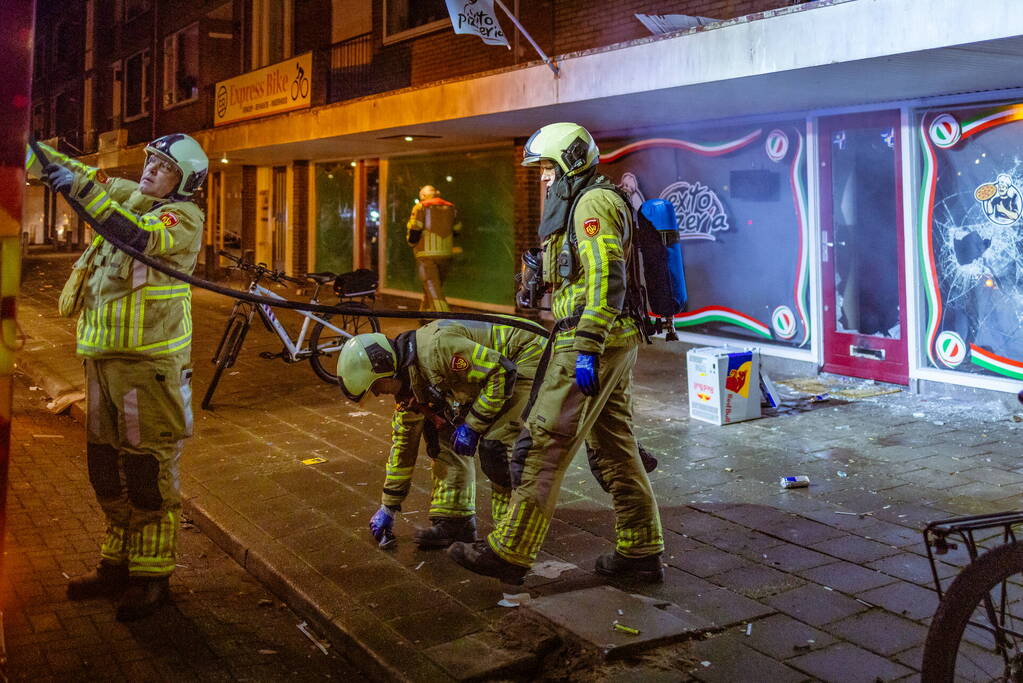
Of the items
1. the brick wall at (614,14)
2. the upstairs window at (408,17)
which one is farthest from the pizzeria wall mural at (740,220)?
the upstairs window at (408,17)

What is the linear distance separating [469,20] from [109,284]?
24.1 ft

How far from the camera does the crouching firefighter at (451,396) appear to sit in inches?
187

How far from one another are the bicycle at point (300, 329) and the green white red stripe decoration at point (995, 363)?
5.60 metres

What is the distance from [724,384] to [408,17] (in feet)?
37.4

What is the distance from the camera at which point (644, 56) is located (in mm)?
9586

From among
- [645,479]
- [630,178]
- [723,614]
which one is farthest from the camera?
[630,178]

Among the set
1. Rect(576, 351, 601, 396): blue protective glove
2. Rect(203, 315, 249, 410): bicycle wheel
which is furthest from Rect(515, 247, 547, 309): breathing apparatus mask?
Rect(203, 315, 249, 410): bicycle wheel

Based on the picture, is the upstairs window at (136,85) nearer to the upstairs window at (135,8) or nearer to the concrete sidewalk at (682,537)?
the upstairs window at (135,8)

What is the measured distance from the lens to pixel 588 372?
438 cm

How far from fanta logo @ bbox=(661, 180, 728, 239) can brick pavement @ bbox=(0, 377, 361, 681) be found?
291 inches

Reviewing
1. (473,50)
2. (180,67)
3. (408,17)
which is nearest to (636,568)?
(473,50)

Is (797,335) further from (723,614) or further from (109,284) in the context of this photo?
(109,284)

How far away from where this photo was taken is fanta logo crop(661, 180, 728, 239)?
11539 millimetres

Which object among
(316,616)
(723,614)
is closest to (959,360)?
(723,614)
